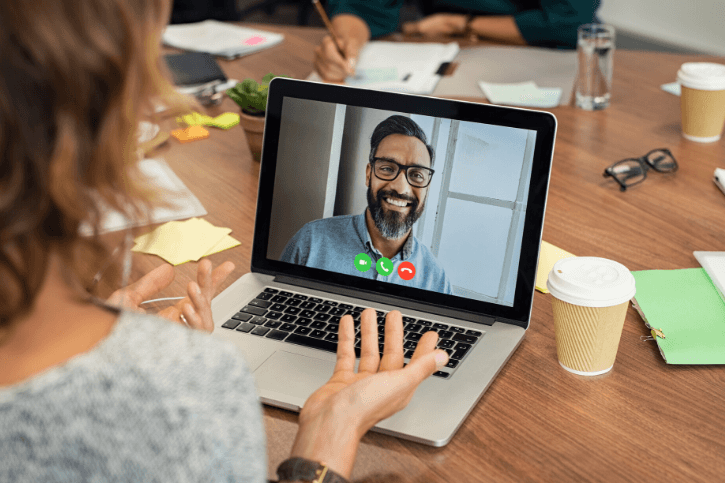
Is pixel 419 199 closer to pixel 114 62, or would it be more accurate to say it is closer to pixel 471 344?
pixel 471 344

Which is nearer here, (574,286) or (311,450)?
(311,450)

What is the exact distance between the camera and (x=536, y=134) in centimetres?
79

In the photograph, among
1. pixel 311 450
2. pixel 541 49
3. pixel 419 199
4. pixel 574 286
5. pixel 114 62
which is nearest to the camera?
pixel 114 62

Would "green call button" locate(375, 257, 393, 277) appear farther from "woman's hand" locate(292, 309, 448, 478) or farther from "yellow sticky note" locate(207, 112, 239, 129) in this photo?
"yellow sticky note" locate(207, 112, 239, 129)

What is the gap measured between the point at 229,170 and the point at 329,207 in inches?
18.4

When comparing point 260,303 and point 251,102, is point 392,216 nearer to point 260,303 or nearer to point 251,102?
point 260,303

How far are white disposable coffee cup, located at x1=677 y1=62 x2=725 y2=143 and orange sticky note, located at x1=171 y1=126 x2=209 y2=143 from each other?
0.98 m

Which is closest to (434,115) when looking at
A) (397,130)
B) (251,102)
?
(397,130)

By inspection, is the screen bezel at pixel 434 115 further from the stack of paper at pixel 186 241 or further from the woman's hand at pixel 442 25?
the woman's hand at pixel 442 25

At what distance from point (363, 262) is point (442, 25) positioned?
1.36 m

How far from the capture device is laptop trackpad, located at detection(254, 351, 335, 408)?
71cm

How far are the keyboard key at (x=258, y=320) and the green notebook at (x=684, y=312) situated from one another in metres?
0.48

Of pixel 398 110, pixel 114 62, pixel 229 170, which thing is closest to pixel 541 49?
pixel 229 170

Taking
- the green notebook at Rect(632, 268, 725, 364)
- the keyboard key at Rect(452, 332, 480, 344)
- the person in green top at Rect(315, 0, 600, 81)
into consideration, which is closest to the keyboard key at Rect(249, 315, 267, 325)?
the keyboard key at Rect(452, 332, 480, 344)
